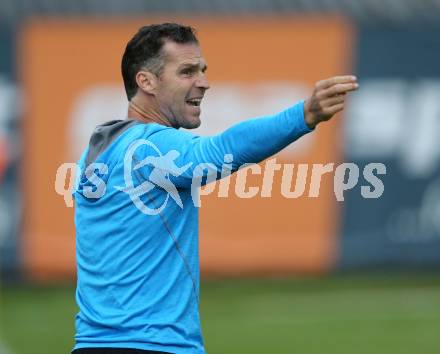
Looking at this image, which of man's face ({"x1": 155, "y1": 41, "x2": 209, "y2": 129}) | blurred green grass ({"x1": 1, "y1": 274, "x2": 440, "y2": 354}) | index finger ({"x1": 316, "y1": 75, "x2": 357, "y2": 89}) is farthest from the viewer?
blurred green grass ({"x1": 1, "y1": 274, "x2": 440, "y2": 354})

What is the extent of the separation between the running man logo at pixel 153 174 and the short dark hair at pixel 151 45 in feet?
1.38

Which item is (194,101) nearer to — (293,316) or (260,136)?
(260,136)

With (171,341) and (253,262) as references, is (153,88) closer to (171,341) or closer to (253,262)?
(171,341)

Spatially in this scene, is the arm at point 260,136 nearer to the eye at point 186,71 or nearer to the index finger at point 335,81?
the index finger at point 335,81

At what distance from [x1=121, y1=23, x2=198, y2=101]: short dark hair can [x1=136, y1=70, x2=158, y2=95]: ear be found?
0.06 ft

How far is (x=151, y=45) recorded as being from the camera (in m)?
4.60

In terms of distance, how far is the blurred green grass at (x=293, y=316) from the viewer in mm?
11094

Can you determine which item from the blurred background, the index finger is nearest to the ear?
the index finger

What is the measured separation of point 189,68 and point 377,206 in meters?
9.72

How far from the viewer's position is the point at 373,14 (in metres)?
14.3

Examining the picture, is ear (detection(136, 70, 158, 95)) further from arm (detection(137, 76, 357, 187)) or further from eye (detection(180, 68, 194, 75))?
arm (detection(137, 76, 357, 187))

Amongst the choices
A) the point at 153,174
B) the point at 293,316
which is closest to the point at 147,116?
the point at 153,174

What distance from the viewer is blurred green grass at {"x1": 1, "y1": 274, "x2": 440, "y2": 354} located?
1109 cm

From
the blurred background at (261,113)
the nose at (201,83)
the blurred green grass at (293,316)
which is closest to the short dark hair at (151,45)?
the nose at (201,83)
